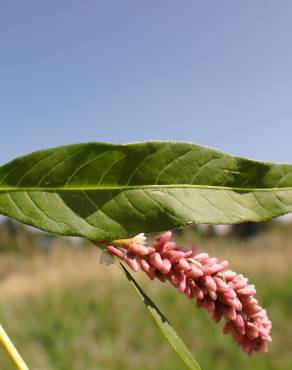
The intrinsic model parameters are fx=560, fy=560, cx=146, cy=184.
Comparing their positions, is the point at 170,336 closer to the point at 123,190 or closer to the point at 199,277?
the point at 199,277

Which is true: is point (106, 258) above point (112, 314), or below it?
above

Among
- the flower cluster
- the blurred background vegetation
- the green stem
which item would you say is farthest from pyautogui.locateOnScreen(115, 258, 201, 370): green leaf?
the blurred background vegetation

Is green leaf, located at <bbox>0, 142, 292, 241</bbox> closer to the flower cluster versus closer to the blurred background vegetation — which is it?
the flower cluster

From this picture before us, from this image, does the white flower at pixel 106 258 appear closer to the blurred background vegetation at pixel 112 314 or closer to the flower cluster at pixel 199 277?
the flower cluster at pixel 199 277

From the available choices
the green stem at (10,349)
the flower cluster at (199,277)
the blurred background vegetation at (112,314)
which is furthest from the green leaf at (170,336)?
the blurred background vegetation at (112,314)

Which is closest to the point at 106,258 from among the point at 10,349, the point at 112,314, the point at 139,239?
the point at 139,239

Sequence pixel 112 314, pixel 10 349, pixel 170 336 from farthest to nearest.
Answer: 1. pixel 112 314
2. pixel 170 336
3. pixel 10 349
